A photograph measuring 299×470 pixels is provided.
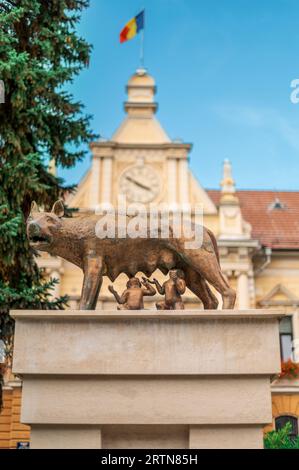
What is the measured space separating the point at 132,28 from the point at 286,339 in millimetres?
12022

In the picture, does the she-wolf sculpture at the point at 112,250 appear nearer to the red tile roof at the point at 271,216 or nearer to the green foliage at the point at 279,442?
the green foliage at the point at 279,442

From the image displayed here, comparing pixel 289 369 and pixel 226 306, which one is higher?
pixel 289 369

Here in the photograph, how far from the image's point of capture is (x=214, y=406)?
5027 millimetres

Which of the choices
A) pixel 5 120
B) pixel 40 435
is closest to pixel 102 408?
pixel 40 435

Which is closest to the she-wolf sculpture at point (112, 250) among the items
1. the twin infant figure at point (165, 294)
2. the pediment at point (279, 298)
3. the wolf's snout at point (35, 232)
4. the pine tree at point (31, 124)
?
the wolf's snout at point (35, 232)

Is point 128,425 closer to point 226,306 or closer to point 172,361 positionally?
point 172,361

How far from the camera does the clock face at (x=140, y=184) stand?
19.3 m

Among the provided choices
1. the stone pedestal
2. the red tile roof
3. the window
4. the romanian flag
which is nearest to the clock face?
the red tile roof

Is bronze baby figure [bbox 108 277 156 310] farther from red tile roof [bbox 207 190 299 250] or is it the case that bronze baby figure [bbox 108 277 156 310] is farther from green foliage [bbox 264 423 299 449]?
red tile roof [bbox 207 190 299 250]

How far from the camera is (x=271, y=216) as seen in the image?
2219 centimetres

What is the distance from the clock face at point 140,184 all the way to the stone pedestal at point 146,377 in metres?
14.3

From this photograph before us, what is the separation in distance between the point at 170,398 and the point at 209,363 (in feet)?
1.46
